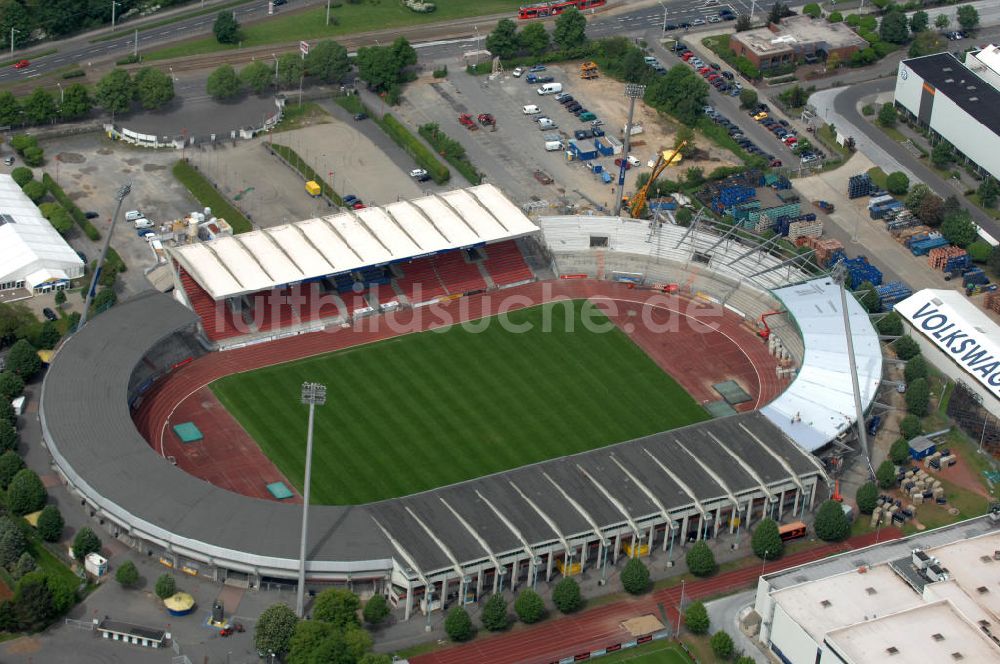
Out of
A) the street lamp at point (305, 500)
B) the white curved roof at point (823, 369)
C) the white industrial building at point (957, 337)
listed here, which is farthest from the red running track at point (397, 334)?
the white industrial building at point (957, 337)

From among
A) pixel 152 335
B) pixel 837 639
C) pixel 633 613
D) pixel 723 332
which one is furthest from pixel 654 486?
pixel 152 335

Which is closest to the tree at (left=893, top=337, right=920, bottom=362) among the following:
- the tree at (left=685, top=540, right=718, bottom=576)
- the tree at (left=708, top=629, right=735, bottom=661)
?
the tree at (left=685, top=540, right=718, bottom=576)

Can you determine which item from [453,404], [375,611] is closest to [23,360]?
[453,404]

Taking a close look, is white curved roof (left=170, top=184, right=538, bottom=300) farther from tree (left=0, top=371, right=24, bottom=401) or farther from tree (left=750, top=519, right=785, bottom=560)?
tree (left=750, top=519, right=785, bottom=560)

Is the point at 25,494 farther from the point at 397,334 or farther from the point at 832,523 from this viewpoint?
the point at 832,523

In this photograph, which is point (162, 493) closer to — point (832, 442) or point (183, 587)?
point (183, 587)

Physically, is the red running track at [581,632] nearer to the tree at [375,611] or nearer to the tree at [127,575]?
the tree at [375,611]

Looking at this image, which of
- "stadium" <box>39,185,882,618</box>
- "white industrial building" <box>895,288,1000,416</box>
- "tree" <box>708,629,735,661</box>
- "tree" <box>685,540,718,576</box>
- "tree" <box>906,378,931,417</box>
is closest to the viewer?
"tree" <box>708,629,735,661</box>
